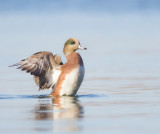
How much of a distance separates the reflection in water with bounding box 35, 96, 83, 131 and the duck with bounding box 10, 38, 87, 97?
43cm

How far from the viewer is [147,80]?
1318 cm

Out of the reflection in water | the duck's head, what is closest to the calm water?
the reflection in water

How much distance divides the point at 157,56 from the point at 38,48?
12.1 ft

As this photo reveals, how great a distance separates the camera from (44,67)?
1169cm

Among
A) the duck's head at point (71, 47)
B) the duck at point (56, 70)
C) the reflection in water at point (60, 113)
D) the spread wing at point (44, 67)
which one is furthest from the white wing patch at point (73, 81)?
the duck's head at point (71, 47)

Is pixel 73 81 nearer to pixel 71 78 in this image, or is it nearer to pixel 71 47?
pixel 71 78

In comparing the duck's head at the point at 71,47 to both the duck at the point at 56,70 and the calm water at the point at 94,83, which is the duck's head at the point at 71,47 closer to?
the duck at the point at 56,70

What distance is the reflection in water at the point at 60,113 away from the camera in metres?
8.23

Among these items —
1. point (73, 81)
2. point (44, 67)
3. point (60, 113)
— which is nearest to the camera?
point (60, 113)

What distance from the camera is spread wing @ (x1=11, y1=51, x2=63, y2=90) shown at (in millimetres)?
11586

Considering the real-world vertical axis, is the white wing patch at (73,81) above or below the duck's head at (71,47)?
below

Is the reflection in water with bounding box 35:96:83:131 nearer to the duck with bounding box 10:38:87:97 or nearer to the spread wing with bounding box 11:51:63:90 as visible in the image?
the duck with bounding box 10:38:87:97

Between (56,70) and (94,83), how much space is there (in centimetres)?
151

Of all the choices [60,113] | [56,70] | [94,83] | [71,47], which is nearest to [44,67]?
[56,70]
